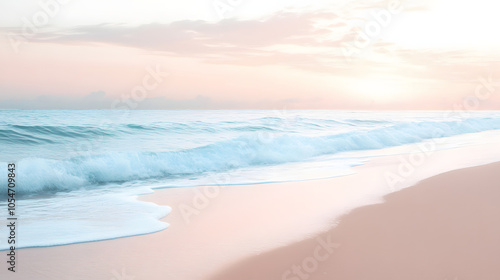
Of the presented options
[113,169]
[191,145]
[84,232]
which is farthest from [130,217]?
[191,145]

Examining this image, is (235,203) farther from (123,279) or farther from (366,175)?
(366,175)

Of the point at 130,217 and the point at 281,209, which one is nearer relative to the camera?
the point at 130,217

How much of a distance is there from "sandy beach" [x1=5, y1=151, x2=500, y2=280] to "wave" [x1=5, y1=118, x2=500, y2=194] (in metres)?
4.09

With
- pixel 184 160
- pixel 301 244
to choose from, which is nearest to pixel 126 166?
pixel 184 160

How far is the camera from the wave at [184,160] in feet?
32.0

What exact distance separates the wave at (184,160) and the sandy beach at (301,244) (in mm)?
4093

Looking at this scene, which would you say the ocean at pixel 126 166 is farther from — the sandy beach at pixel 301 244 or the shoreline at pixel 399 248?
the shoreline at pixel 399 248

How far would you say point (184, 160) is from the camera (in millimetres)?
13180

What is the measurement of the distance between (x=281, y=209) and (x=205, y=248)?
2192 mm

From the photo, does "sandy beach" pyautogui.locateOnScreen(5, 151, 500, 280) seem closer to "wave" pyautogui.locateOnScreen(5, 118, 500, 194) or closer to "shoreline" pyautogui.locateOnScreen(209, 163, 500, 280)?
"shoreline" pyautogui.locateOnScreen(209, 163, 500, 280)

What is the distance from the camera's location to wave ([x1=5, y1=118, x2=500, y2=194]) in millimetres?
9758

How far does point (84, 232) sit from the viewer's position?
5441 mm

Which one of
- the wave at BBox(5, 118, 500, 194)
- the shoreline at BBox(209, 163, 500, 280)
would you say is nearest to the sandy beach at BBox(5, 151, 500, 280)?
the shoreline at BBox(209, 163, 500, 280)

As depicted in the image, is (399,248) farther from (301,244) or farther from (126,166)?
(126,166)
